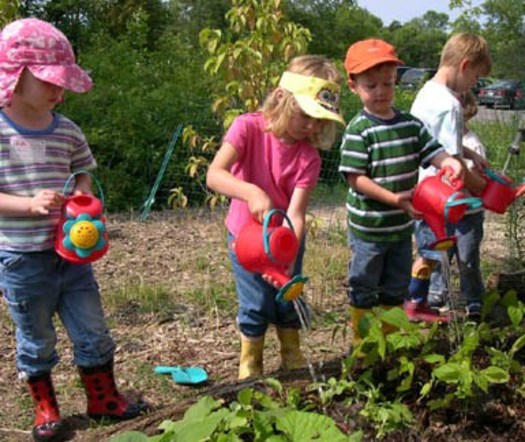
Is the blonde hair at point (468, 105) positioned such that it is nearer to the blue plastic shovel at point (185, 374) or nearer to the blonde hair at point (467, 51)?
the blonde hair at point (467, 51)

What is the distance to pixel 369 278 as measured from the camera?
9.37ft

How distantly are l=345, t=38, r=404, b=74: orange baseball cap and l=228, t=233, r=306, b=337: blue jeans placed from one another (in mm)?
692

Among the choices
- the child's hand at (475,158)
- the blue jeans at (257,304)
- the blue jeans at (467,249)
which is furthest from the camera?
the blue jeans at (467,249)

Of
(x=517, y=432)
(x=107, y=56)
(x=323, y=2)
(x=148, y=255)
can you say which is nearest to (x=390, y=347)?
(x=517, y=432)

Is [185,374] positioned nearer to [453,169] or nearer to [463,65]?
[453,169]

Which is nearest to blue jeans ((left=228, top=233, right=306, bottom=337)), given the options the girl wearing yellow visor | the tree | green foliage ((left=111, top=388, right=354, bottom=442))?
the girl wearing yellow visor

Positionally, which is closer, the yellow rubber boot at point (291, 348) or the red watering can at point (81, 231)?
the red watering can at point (81, 231)

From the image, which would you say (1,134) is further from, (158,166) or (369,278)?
(158,166)

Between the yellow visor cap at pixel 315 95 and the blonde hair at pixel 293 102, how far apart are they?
0.08 feet

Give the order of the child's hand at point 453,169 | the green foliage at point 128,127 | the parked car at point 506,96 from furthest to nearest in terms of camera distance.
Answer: the green foliage at point 128,127 < the parked car at point 506,96 < the child's hand at point 453,169

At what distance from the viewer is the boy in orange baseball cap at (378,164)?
8.77 feet

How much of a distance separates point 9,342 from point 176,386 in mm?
938

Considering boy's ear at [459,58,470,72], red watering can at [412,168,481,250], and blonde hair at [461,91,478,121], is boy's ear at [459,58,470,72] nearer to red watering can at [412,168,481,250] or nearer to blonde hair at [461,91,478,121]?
blonde hair at [461,91,478,121]

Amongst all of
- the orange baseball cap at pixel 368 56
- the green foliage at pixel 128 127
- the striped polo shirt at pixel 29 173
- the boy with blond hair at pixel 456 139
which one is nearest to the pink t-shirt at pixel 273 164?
the orange baseball cap at pixel 368 56
